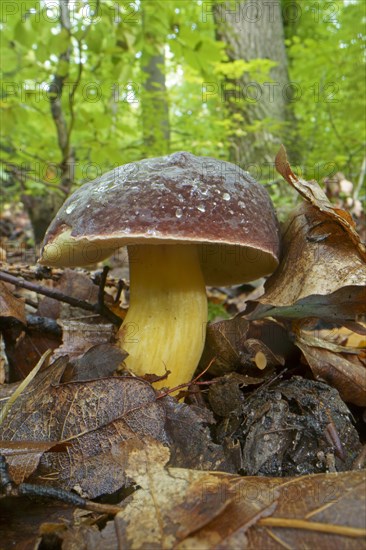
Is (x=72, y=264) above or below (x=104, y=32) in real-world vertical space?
below

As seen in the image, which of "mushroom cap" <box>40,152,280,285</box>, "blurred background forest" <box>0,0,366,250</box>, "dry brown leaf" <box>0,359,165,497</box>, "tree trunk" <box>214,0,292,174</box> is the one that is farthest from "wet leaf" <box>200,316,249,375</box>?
"tree trunk" <box>214,0,292,174</box>

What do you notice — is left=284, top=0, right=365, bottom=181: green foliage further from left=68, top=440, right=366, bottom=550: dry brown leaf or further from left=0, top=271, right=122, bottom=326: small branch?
left=68, top=440, right=366, bottom=550: dry brown leaf

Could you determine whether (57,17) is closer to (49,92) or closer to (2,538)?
(49,92)

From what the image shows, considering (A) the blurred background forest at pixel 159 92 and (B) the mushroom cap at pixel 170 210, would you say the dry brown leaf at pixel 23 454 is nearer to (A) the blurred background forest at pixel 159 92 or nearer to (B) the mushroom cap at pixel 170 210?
(B) the mushroom cap at pixel 170 210

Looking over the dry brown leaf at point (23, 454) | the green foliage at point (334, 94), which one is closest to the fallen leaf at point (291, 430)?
the dry brown leaf at point (23, 454)

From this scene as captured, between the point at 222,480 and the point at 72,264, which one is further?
the point at 72,264

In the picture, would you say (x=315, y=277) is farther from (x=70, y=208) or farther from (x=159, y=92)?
(x=159, y=92)

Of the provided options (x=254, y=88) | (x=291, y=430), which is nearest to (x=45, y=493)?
(x=291, y=430)

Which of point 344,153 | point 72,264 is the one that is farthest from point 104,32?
point 344,153

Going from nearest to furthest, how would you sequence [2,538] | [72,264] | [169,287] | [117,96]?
1. [2,538]
2. [169,287]
3. [72,264]
4. [117,96]
